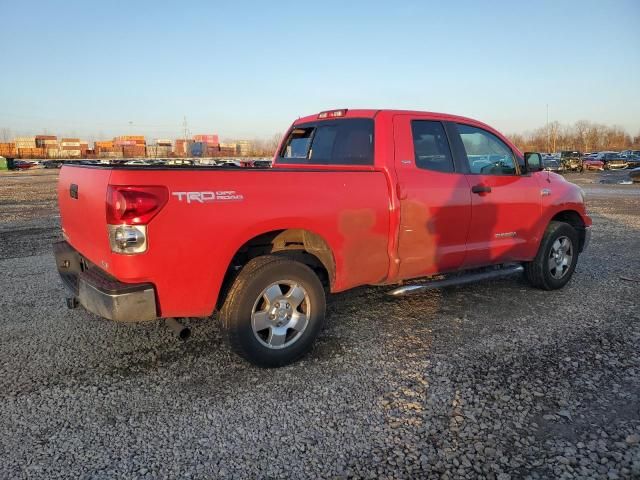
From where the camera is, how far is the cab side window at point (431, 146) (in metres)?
4.51

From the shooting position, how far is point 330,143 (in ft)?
16.3

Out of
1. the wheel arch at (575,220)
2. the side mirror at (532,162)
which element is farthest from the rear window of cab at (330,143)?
the wheel arch at (575,220)

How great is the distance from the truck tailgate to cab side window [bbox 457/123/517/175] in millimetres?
3553

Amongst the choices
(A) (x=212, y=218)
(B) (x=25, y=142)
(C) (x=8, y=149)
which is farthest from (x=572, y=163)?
(B) (x=25, y=142)

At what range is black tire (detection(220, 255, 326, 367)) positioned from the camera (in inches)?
135

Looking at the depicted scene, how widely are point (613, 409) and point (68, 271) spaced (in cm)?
433

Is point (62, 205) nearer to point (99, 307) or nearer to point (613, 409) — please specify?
point (99, 307)

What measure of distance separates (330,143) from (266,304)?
2.10 meters

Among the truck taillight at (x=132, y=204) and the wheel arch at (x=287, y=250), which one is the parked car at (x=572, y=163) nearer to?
the wheel arch at (x=287, y=250)

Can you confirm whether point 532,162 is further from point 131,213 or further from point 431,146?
point 131,213

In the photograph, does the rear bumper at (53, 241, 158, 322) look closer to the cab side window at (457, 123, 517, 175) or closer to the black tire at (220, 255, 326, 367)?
the black tire at (220, 255, 326, 367)

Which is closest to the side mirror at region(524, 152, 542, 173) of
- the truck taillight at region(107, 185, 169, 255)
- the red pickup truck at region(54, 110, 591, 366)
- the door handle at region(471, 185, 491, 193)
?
the red pickup truck at region(54, 110, 591, 366)

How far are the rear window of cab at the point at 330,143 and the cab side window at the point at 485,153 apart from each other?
3.81 ft

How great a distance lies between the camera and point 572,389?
3.39 m
